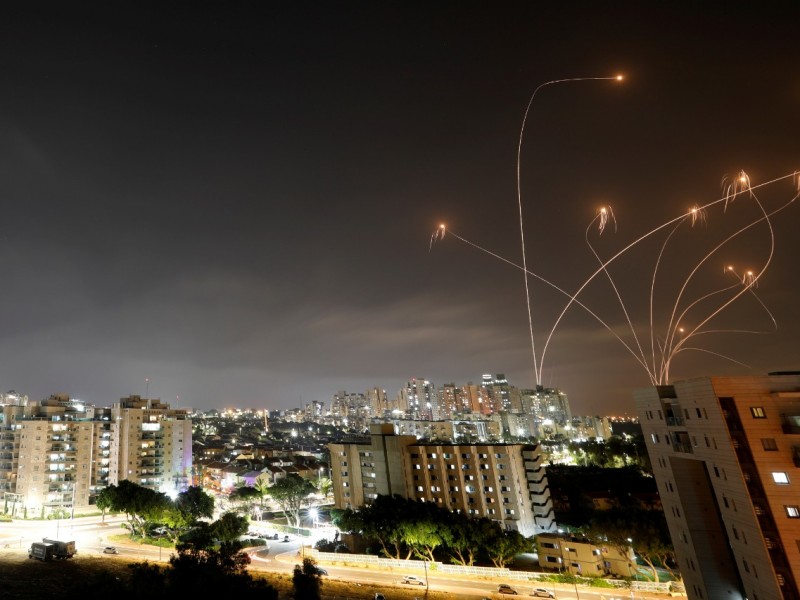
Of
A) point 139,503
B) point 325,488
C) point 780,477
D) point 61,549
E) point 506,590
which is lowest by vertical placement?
point 506,590

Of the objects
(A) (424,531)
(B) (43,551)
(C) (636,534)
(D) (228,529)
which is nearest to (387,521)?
(A) (424,531)

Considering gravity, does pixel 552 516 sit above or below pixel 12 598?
below

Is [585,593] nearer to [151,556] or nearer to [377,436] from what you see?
[377,436]

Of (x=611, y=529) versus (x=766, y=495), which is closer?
(x=766, y=495)

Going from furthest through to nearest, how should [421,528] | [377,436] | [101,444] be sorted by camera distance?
[101,444], [377,436], [421,528]

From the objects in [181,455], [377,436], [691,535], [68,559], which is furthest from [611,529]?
[181,455]

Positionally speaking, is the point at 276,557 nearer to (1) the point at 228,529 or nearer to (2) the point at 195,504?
(1) the point at 228,529
